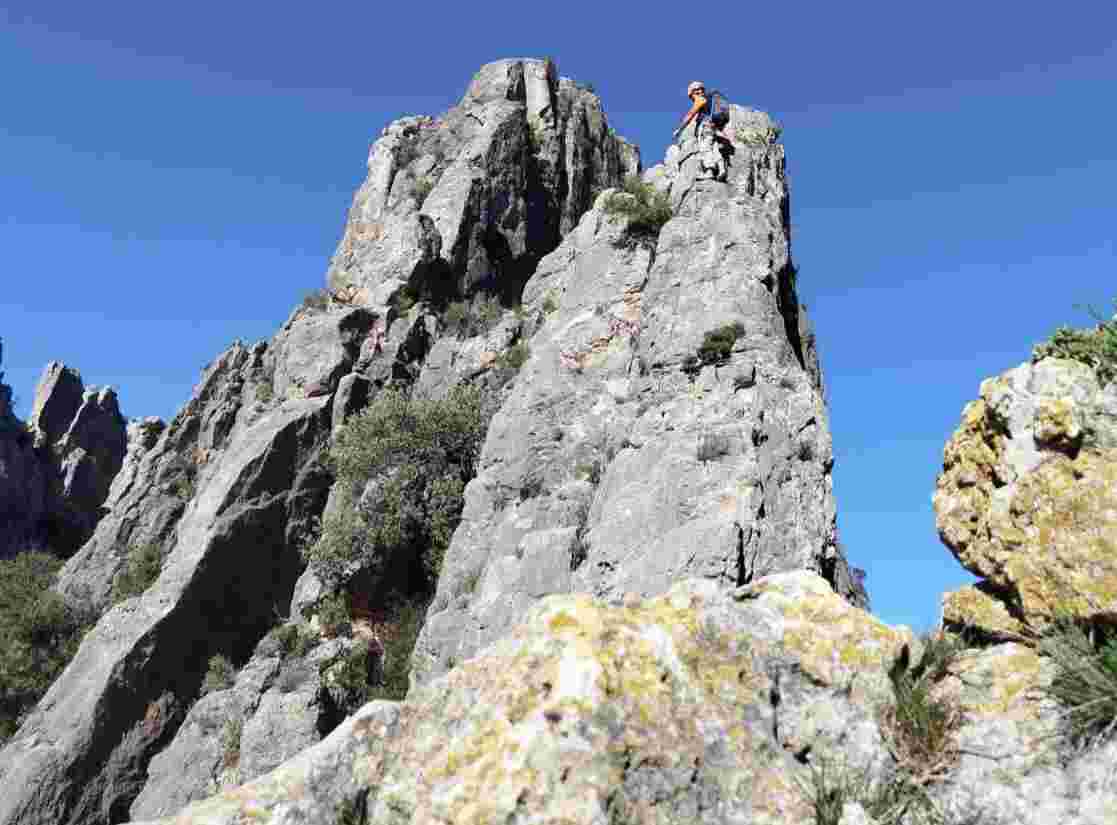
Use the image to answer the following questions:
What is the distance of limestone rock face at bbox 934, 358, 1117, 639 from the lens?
6.66 meters

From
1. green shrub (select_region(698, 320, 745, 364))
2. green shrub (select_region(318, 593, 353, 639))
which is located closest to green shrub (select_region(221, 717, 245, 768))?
green shrub (select_region(318, 593, 353, 639))

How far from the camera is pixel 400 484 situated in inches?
1294

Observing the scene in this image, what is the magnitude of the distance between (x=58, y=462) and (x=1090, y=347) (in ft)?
255

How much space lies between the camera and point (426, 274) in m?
44.3

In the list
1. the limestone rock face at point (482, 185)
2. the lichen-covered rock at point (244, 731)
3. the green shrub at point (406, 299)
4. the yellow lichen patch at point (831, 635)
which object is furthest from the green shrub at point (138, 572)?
the yellow lichen patch at point (831, 635)

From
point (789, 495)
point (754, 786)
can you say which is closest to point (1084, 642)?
point (754, 786)

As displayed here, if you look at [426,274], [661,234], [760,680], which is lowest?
[760,680]

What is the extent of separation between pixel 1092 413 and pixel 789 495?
14.1m

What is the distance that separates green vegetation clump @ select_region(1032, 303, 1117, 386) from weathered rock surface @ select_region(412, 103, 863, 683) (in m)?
12.0

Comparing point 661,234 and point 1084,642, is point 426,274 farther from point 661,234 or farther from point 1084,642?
point 1084,642

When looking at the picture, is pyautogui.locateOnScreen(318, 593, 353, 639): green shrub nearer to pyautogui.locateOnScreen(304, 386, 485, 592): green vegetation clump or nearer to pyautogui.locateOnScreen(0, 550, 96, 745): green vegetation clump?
pyautogui.locateOnScreen(304, 386, 485, 592): green vegetation clump

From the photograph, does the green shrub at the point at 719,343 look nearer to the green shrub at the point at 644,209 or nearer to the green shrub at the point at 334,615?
the green shrub at the point at 644,209

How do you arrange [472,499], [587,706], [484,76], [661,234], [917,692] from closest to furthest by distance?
[587,706] → [917,692] → [472,499] → [661,234] → [484,76]

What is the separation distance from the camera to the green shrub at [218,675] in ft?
101
